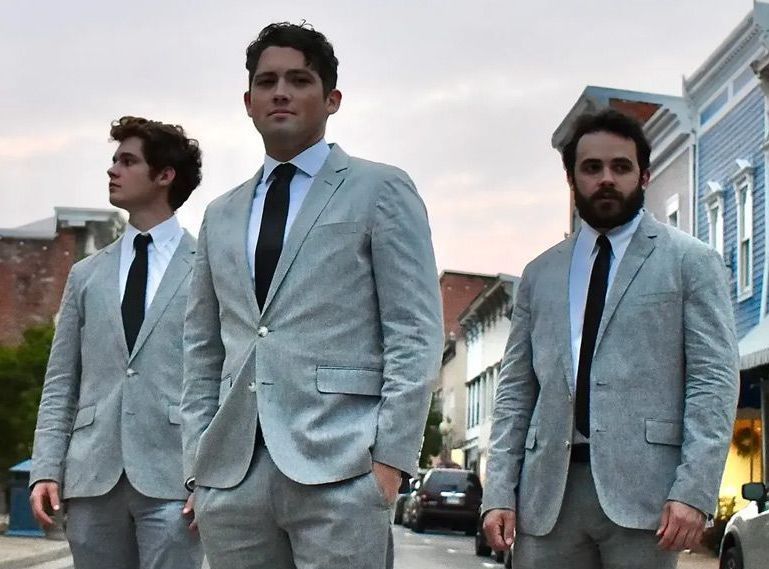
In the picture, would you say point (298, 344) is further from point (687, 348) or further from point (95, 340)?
point (95, 340)

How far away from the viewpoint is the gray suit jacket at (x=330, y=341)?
170 inches

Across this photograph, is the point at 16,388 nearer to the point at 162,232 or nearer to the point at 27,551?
the point at 27,551

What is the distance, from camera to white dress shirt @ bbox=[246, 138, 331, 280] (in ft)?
15.2

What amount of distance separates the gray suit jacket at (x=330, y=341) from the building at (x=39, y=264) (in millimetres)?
58796

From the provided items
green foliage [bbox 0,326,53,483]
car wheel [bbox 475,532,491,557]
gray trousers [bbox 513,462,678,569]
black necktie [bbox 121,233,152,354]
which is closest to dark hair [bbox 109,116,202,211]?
black necktie [bbox 121,233,152,354]

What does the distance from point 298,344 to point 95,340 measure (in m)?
2.18

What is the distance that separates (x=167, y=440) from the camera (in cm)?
624

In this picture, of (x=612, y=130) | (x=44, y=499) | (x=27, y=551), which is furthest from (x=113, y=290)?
(x=27, y=551)

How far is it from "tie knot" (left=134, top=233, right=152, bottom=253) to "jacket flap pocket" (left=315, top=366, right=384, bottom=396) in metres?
2.38

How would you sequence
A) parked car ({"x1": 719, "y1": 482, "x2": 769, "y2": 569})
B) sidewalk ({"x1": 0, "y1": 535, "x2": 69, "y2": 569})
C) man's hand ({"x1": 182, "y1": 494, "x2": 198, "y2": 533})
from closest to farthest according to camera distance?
man's hand ({"x1": 182, "y1": 494, "x2": 198, "y2": 533}), parked car ({"x1": 719, "y1": 482, "x2": 769, "y2": 569}), sidewalk ({"x1": 0, "y1": 535, "x2": 69, "y2": 569})

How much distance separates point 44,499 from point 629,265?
2.43m

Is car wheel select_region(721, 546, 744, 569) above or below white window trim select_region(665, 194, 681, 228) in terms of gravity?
below

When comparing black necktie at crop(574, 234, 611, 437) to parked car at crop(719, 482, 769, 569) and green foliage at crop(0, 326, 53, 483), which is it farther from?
green foliage at crop(0, 326, 53, 483)

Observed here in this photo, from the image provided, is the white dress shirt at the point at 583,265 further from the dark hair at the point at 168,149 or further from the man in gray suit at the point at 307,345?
the dark hair at the point at 168,149
